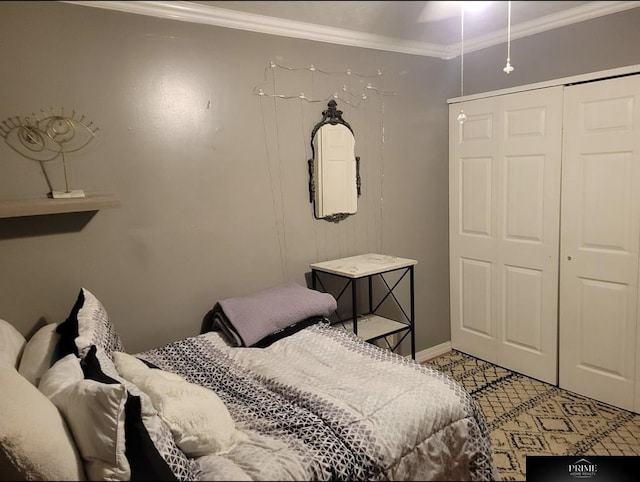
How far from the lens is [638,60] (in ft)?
8.59

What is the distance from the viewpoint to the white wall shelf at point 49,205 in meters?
1.95

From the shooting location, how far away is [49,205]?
2021mm

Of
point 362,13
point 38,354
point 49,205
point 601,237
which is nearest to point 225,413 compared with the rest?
point 38,354

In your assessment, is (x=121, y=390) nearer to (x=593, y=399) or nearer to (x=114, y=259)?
(x=114, y=259)

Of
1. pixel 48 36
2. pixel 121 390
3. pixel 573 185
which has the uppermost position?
pixel 48 36

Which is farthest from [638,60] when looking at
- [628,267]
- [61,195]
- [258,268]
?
[61,195]

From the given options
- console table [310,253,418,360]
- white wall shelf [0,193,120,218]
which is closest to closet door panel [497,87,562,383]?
console table [310,253,418,360]

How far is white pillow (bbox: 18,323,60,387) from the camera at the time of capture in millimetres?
1724

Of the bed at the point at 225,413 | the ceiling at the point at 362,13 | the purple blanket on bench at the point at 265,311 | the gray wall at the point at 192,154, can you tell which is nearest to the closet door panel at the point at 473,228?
the gray wall at the point at 192,154

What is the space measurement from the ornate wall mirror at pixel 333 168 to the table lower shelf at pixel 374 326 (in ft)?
2.16

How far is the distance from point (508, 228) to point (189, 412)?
252 cm

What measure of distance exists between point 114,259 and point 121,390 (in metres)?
1.22

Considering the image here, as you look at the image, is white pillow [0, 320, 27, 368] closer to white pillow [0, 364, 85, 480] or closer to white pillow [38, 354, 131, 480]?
white pillow [0, 364, 85, 480]

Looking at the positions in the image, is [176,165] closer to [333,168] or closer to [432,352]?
[333,168]
